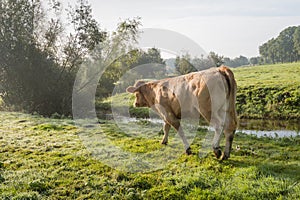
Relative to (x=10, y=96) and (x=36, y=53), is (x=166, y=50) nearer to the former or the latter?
(x=36, y=53)

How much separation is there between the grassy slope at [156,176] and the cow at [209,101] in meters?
0.75

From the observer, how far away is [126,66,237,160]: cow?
22.0 ft

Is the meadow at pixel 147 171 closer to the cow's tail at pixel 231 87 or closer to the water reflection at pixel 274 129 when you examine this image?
the cow's tail at pixel 231 87

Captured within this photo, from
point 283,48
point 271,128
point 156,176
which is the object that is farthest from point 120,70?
point 283,48

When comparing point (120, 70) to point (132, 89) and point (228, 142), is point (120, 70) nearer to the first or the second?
point (132, 89)

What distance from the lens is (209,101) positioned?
677 cm

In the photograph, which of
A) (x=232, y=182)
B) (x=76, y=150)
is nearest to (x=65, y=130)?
(x=76, y=150)

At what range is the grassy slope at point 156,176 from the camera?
5.21 metres

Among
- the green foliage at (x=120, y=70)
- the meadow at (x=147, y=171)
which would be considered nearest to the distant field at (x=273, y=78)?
the green foliage at (x=120, y=70)

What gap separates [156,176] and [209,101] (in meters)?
2.06

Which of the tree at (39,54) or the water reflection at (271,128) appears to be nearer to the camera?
the water reflection at (271,128)

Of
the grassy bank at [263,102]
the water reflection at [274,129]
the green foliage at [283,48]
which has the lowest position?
the water reflection at [274,129]

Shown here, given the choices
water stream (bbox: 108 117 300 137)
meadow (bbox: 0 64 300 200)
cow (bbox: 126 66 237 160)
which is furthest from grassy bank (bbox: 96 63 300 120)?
cow (bbox: 126 66 237 160)

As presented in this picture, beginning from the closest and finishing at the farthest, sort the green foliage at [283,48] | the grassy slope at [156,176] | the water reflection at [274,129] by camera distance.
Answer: the grassy slope at [156,176]
the water reflection at [274,129]
the green foliage at [283,48]
